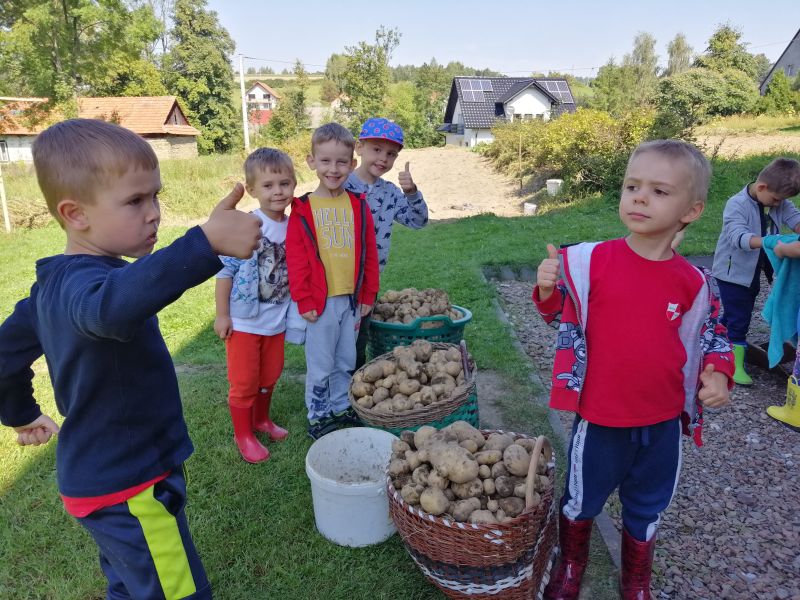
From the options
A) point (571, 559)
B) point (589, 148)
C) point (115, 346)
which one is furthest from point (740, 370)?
point (589, 148)

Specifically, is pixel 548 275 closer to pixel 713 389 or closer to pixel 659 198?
pixel 659 198

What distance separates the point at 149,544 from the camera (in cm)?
173

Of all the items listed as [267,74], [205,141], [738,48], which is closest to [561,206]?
[205,141]

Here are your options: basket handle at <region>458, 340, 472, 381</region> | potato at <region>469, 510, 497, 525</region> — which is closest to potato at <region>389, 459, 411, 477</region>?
potato at <region>469, 510, 497, 525</region>

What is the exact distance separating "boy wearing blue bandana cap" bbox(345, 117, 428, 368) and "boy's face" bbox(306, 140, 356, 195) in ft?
0.96

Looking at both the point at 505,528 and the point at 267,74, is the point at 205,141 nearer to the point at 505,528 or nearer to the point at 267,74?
the point at 505,528

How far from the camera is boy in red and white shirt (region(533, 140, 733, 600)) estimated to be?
2.13 meters

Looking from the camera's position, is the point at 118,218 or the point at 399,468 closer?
the point at 118,218

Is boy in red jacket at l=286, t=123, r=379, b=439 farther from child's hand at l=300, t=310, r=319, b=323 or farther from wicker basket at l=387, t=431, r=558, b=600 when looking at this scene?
wicker basket at l=387, t=431, r=558, b=600

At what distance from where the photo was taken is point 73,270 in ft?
4.63

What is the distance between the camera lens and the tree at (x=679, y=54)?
201 ft

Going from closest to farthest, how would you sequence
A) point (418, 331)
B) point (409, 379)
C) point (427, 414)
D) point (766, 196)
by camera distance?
point (427, 414) < point (409, 379) < point (418, 331) < point (766, 196)

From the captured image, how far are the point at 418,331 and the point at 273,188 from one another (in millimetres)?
1409

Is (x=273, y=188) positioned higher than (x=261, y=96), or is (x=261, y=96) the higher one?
(x=261, y=96)
